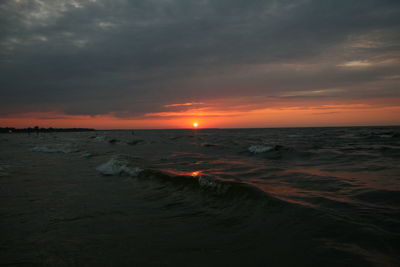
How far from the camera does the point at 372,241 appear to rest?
3.60m

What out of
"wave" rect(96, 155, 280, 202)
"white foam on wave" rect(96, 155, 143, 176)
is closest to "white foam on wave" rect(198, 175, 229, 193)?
"wave" rect(96, 155, 280, 202)

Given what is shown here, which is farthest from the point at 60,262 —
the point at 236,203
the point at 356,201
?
the point at 356,201

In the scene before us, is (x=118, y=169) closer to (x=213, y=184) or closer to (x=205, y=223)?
(x=213, y=184)

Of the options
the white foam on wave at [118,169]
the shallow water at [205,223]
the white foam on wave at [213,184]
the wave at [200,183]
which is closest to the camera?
the shallow water at [205,223]

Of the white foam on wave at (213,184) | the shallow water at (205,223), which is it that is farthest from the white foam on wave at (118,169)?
the white foam on wave at (213,184)

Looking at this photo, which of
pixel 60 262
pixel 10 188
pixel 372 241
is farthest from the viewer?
pixel 10 188

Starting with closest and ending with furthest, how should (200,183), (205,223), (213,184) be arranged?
(205,223) → (213,184) → (200,183)

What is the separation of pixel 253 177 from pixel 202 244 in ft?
18.9

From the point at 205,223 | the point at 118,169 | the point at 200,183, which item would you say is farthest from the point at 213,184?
the point at 118,169

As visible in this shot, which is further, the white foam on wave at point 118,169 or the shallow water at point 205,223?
the white foam on wave at point 118,169

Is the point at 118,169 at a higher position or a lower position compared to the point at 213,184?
lower

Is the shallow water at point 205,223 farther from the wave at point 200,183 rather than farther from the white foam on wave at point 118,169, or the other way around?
the white foam on wave at point 118,169

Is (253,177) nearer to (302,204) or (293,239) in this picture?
(302,204)

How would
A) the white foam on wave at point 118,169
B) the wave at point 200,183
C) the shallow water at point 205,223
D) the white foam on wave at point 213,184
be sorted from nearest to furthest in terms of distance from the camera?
the shallow water at point 205,223 → the wave at point 200,183 → the white foam on wave at point 213,184 → the white foam on wave at point 118,169
